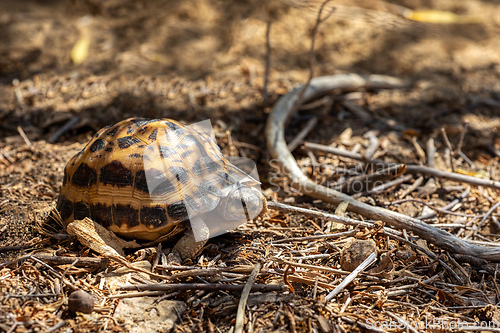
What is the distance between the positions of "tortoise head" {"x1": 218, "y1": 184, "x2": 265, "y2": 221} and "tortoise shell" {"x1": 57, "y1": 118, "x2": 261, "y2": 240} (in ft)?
0.12

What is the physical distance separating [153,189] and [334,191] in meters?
1.62

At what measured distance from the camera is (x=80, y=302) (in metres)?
2.36

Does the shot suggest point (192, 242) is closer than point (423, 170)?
Yes

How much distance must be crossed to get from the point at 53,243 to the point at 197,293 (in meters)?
1.25

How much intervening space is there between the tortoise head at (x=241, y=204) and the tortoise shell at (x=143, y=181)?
1.5 inches

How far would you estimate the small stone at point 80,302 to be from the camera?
2.36 metres

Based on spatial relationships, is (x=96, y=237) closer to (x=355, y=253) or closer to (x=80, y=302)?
(x=80, y=302)

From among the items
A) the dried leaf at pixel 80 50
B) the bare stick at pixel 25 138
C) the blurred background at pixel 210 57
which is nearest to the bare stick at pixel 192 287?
the bare stick at pixel 25 138

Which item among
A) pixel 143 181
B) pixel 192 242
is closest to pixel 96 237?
pixel 143 181

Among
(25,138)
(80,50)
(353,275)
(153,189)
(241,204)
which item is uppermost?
(80,50)

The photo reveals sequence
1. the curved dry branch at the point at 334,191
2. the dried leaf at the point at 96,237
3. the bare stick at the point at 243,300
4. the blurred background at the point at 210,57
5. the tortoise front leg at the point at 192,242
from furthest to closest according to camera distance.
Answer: the blurred background at the point at 210,57, the curved dry branch at the point at 334,191, the tortoise front leg at the point at 192,242, the dried leaf at the point at 96,237, the bare stick at the point at 243,300

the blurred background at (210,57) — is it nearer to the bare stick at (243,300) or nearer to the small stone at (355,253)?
the small stone at (355,253)

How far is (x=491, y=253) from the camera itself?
292 centimetres

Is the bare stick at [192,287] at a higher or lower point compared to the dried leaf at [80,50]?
lower
